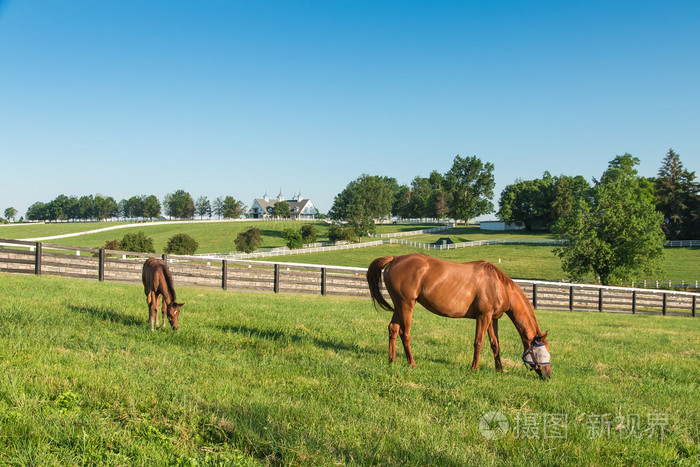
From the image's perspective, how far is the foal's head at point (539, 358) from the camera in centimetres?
654

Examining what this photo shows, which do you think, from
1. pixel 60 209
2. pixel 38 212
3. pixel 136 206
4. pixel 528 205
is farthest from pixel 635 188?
pixel 38 212

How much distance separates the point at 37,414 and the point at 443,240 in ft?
240

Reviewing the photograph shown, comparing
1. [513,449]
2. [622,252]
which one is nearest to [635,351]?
[513,449]

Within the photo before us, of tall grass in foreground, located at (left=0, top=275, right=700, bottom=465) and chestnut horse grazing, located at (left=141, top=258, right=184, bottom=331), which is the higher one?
chestnut horse grazing, located at (left=141, top=258, right=184, bottom=331)

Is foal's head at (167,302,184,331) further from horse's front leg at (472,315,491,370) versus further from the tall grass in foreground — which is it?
horse's front leg at (472,315,491,370)

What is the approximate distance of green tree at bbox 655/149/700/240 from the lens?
2992 inches

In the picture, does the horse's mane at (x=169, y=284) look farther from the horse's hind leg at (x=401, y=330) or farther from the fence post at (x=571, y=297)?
the fence post at (x=571, y=297)

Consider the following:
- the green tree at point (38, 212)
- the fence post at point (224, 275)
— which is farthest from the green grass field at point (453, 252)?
the green tree at point (38, 212)

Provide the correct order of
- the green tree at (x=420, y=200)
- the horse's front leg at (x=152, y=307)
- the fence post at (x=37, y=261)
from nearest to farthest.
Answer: the horse's front leg at (x=152, y=307) → the fence post at (x=37, y=261) → the green tree at (x=420, y=200)

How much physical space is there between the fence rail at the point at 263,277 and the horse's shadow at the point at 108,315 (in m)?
7.31

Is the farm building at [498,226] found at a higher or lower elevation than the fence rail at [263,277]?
higher

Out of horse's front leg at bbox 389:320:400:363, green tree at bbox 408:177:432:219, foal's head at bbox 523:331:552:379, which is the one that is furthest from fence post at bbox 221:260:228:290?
green tree at bbox 408:177:432:219

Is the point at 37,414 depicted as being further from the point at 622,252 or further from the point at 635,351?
the point at 622,252

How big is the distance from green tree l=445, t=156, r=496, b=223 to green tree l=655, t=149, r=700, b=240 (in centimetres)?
3264
